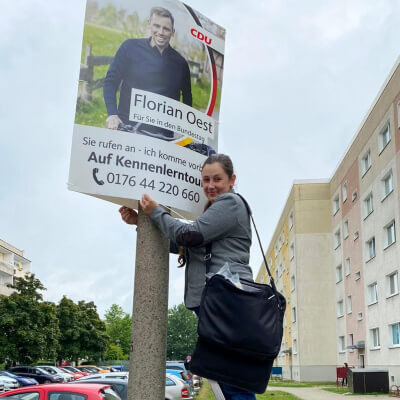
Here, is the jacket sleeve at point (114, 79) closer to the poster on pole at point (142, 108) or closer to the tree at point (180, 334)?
the poster on pole at point (142, 108)

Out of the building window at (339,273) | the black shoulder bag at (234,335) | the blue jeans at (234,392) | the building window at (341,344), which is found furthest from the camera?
the building window at (339,273)

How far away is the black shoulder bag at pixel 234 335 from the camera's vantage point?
9.14 ft

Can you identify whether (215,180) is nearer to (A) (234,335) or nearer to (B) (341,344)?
(A) (234,335)

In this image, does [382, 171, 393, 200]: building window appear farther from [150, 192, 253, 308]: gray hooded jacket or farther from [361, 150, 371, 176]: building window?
[150, 192, 253, 308]: gray hooded jacket

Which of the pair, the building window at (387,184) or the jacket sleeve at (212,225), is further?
the building window at (387,184)

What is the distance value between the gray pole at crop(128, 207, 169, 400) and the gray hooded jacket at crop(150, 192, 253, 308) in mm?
454

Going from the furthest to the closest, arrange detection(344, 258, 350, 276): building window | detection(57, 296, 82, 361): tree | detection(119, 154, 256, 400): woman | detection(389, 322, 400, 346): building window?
detection(57, 296, 82, 361): tree, detection(344, 258, 350, 276): building window, detection(389, 322, 400, 346): building window, detection(119, 154, 256, 400): woman

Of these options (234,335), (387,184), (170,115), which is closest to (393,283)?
(387,184)

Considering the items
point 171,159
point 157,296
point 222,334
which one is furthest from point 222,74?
point 222,334

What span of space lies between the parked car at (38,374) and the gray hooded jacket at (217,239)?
3586 cm

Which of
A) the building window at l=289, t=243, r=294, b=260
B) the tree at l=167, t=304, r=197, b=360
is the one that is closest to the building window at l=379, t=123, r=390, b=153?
the building window at l=289, t=243, r=294, b=260

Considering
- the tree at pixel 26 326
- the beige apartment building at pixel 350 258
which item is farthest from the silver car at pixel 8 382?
the beige apartment building at pixel 350 258

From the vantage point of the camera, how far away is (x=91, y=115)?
3.65 metres

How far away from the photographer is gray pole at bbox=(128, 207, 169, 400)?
3.45 metres
